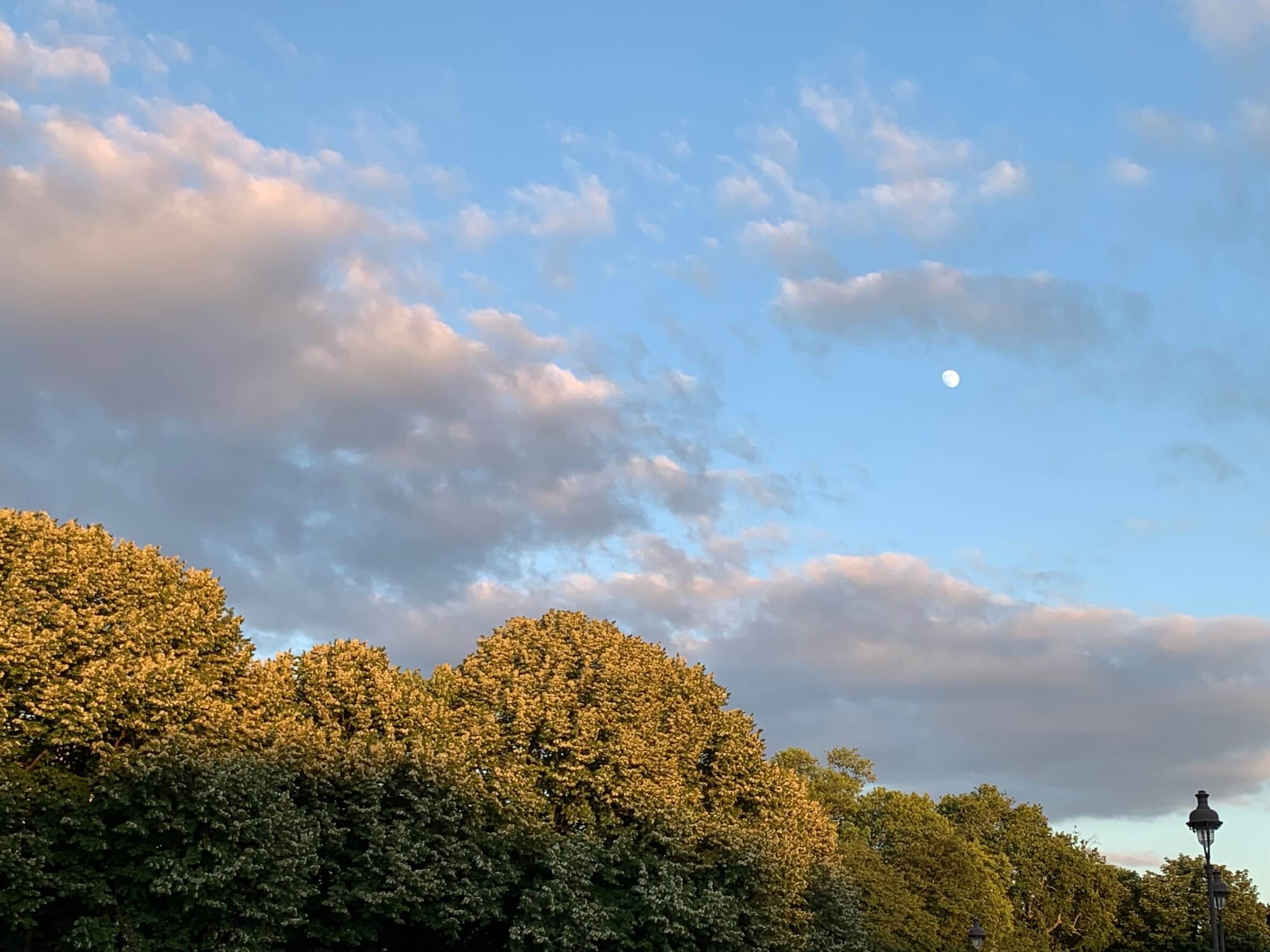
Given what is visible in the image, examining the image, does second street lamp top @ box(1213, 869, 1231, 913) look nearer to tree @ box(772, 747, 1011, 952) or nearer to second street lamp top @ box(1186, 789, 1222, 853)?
second street lamp top @ box(1186, 789, 1222, 853)

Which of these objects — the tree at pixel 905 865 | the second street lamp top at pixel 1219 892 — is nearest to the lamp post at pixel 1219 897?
the second street lamp top at pixel 1219 892

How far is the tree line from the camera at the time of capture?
46344 millimetres

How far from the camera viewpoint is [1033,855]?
12012 cm

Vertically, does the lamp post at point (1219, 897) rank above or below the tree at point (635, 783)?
below

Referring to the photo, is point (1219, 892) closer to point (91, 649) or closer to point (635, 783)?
point (635, 783)

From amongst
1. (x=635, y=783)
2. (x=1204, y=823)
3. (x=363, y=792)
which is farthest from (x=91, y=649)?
(x=1204, y=823)

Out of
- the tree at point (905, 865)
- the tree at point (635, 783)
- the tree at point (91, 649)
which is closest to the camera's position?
the tree at point (91, 649)

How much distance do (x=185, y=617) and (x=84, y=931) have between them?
39.9ft

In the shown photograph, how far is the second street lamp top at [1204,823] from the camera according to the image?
1193 inches

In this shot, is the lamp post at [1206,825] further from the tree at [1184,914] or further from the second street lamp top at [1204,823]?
the tree at [1184,914]

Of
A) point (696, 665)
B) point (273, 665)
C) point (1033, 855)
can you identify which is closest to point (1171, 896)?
point (1033, 855)

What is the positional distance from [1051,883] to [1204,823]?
320 feet

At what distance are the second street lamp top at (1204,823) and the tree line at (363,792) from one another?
32.2m

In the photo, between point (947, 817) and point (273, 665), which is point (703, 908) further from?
point (947, 817)
